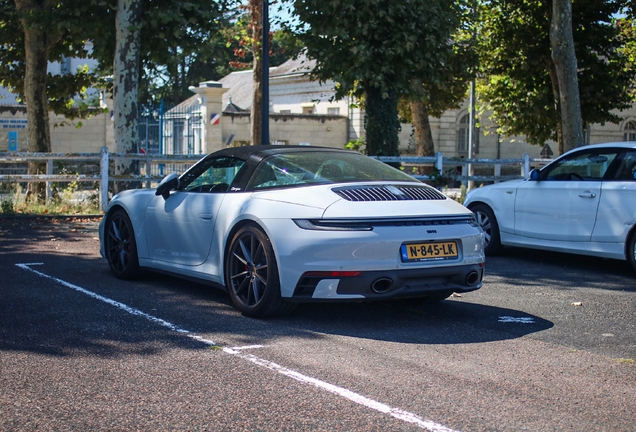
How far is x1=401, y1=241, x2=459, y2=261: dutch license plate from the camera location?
6270 millimetres

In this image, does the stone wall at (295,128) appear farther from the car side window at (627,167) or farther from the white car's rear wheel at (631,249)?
the white car's rear wheel at (631,249)

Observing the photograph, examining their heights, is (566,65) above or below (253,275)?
above

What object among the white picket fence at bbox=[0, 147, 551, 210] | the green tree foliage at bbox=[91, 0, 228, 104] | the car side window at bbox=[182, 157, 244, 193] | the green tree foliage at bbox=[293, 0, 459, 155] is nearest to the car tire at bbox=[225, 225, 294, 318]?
the car side window at bbox=[182, 157, 244, 193]

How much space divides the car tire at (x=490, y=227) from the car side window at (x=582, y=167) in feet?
3.46

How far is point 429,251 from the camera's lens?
637 cm

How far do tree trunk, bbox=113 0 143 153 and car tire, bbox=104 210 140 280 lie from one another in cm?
1085

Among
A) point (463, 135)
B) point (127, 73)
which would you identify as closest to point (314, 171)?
point (127, 73)

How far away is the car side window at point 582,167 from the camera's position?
9.88 metres

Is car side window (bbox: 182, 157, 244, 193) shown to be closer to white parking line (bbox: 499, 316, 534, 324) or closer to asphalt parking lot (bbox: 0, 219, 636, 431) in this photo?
asphalt parking lot (bbox: 0, 219, 636, 431)

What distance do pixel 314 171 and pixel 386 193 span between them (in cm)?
70

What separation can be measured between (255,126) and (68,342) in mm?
23123

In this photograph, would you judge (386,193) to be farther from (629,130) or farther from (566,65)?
(629,130)

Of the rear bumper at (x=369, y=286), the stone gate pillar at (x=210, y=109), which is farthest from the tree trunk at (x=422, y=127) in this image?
the rear bumper at (x=369, y=286)

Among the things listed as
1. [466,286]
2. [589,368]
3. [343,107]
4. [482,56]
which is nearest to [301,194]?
[466,286]
